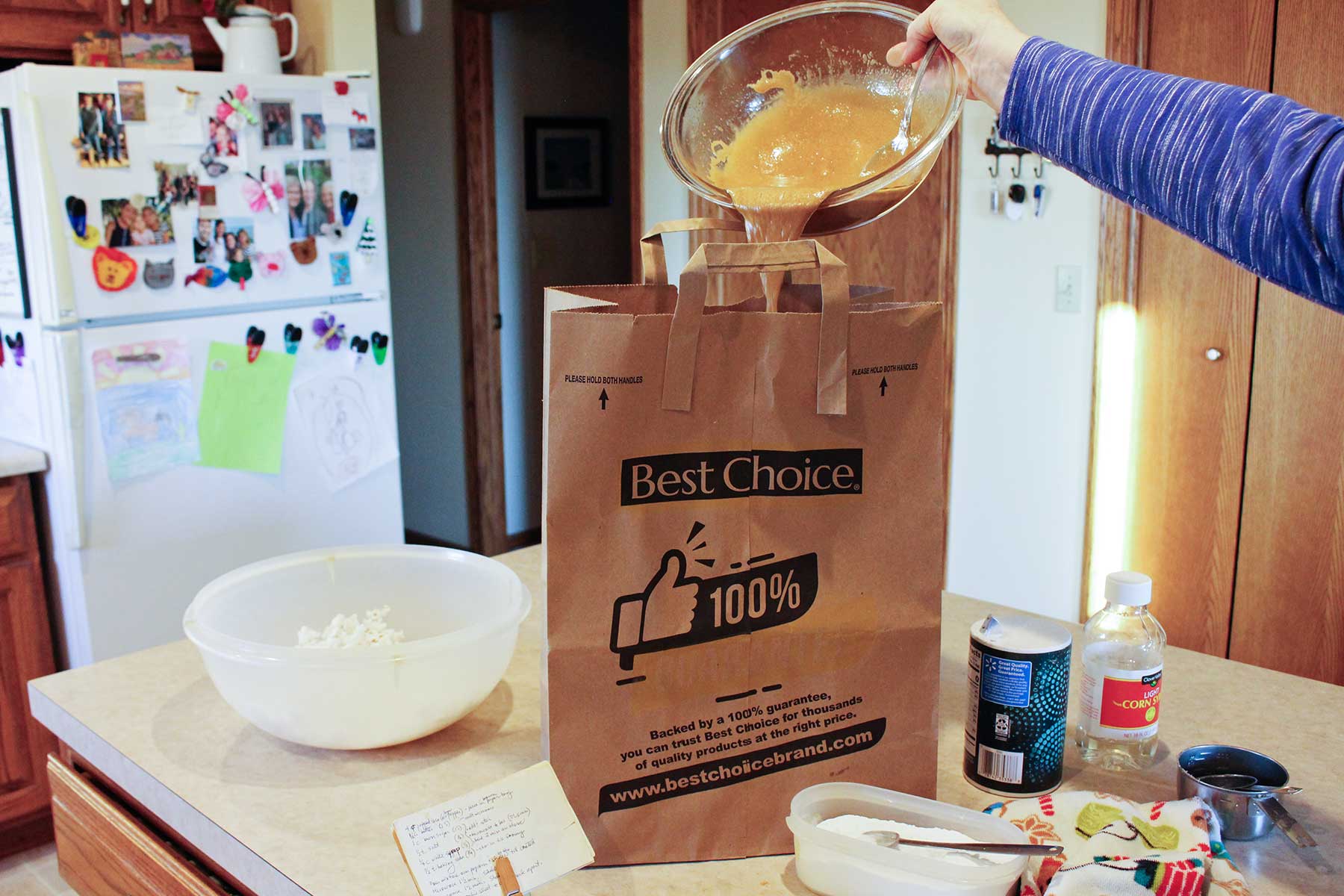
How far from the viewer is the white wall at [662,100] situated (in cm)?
358

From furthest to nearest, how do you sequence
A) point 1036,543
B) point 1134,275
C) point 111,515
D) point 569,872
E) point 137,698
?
1. point 1036,543
2. point 1134,275
3. point 111,515
4. point 137,698
5. point 569,872

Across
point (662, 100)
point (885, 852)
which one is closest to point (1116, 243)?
point (662, 100)

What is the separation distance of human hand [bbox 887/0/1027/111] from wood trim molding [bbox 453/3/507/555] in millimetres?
3447

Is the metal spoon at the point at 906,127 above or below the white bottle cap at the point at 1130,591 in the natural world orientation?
above

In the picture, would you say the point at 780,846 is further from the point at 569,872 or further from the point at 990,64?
the point at 990,64

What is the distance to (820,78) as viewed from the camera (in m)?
1.20

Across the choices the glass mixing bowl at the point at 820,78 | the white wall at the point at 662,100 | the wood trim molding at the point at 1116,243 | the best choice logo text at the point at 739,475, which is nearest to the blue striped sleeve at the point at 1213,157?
the glass mixing bowl at the point at 820,78

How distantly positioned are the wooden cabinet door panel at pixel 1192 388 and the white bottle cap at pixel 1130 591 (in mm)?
1781

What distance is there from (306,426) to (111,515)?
1.61 feet

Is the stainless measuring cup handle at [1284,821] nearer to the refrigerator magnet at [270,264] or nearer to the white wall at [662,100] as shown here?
the refrigerator magnet at [270,264]

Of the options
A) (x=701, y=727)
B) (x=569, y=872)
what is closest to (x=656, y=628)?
(x=701, y=727)

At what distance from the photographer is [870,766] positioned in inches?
39.2

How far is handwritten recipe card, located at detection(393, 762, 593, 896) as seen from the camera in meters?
0.80

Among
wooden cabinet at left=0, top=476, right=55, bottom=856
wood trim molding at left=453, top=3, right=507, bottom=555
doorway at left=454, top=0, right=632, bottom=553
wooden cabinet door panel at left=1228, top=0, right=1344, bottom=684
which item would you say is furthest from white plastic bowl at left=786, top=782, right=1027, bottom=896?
wood trim molding at left=453, top=3, right=507, bottom=555
